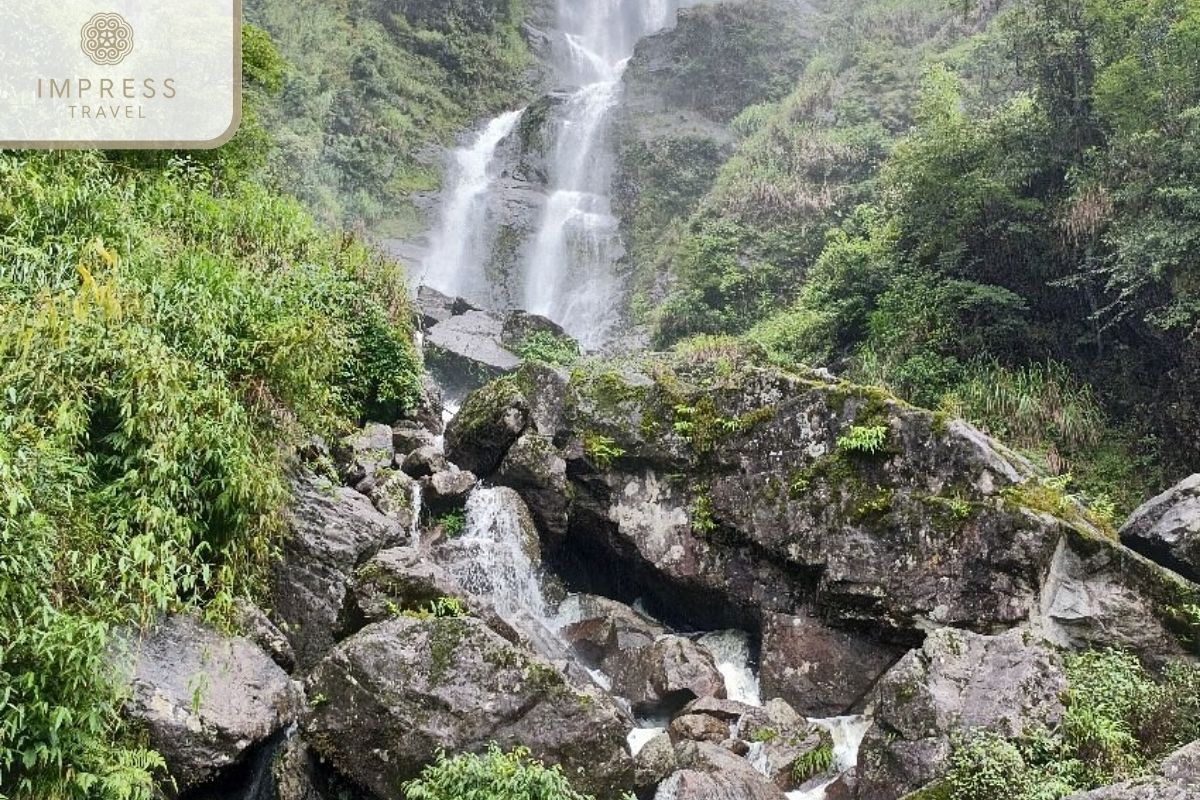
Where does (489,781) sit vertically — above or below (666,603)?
above

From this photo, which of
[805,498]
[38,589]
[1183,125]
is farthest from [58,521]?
[1183,125]

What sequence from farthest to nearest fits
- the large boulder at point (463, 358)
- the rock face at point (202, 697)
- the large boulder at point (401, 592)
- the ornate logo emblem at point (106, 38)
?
the large boulder at point (463, 358) < the ornate logo emblem at point (106, 38) < the large boulder at point (401, 592) < the rock face at point (202, 697)

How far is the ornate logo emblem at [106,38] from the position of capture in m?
9.05

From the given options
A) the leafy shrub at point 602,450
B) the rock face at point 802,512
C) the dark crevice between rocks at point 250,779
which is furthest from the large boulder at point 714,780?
the leafy shrub at point 602,450

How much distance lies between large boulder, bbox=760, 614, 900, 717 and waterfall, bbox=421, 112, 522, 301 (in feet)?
60.9

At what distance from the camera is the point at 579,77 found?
38219 mm

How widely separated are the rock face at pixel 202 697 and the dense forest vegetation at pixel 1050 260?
1091 centimetres

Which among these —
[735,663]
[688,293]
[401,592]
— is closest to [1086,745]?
[735,663]

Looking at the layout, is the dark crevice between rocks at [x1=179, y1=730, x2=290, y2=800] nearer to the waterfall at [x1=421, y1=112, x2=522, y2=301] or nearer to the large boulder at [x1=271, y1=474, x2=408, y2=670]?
the large boulder at [x1=271, y1=474, x2=408, y2=670]

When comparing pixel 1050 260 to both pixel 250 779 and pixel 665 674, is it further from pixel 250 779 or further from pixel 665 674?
pixel 250 779

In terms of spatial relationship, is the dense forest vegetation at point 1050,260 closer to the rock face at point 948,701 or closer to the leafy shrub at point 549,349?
the leafy shrub at point 549,349

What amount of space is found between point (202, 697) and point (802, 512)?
6.65 meters

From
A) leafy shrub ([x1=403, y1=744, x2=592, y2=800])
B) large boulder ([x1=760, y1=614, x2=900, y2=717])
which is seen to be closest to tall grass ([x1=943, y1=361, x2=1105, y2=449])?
large boulder ([x1=760, y1=614, x2=900, y2=717])

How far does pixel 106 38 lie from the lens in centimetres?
929
